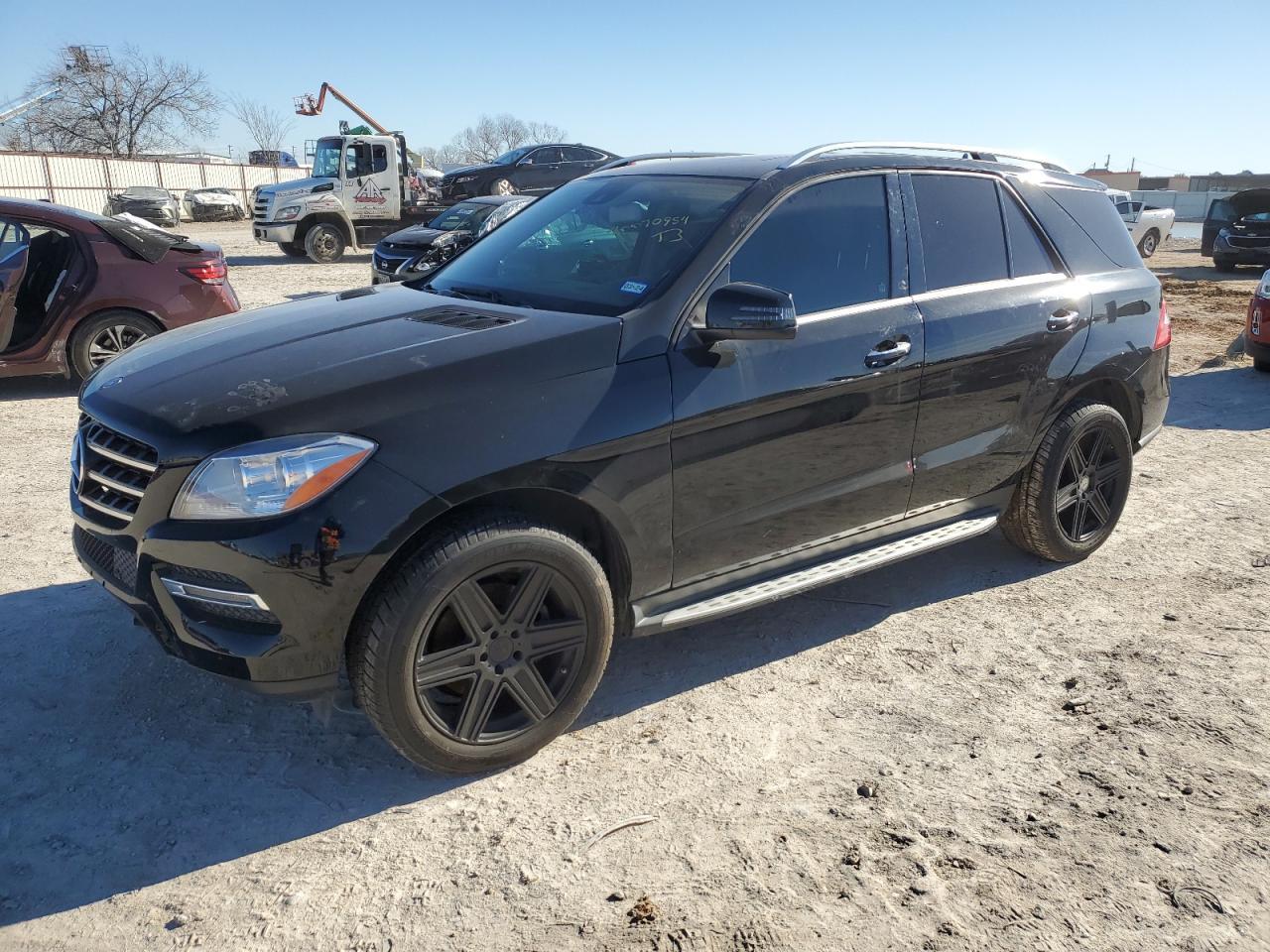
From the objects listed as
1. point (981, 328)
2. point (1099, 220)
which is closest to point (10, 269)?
point (981, 328)

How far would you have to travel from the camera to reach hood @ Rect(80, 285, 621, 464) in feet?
9.32

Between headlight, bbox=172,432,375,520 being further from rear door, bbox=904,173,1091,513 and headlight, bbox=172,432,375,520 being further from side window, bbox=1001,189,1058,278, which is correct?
side window, bbox=1001,189,1058,278

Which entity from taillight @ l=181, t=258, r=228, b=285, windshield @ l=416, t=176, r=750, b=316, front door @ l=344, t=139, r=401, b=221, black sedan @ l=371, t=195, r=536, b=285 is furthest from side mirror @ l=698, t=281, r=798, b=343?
front door @ l=344, t=139, r=401, b=221

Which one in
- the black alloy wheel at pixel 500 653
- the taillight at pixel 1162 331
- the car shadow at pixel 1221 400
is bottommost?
the car shadow at pixel 1221 400

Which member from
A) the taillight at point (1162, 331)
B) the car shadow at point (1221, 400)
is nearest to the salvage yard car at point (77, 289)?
the taillight at point (1162, 331)

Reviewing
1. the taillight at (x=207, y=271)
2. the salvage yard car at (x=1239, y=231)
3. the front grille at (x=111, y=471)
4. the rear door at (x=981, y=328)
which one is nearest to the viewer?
the front grille at (x=111, y=471)

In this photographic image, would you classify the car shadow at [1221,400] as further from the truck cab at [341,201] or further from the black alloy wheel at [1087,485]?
the truck cab at [341,201]

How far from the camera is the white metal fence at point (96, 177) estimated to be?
34.9m

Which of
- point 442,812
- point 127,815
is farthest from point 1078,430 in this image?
point 127,815

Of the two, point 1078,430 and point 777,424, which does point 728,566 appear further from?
point 1078,430

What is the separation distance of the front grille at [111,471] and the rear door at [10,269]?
208 inches

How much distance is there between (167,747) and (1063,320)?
398cm

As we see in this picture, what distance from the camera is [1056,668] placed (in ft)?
13.0

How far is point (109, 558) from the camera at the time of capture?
310cm
